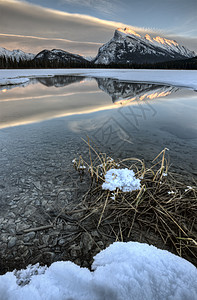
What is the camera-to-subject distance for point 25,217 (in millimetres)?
2094

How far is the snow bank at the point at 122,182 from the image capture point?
2.46 metres

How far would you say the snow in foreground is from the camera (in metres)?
1.00

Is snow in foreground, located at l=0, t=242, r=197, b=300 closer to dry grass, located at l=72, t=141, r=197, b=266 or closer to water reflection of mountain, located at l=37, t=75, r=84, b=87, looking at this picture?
dry grass, located at l=72, t=141, r=197, b=266

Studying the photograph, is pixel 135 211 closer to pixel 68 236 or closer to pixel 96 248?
pixel 96 248

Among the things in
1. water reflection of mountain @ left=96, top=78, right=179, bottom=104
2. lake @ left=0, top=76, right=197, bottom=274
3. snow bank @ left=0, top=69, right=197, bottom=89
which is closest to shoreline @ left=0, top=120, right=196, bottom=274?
lake @ left=0, top=76, right=197, bottom=274

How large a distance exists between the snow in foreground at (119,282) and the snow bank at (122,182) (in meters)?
1.17

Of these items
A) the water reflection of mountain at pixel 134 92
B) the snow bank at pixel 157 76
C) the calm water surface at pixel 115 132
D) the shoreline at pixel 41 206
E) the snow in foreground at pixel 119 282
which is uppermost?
the snow bank at pixel 157 76

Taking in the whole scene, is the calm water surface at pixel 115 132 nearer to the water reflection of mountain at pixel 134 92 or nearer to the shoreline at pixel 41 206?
the shoreline at pixel 41 206

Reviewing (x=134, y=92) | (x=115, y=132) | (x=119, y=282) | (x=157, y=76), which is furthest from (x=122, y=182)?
(x=157, y=76)

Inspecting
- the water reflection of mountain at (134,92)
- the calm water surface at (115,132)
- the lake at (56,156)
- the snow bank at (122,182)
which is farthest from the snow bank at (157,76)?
the snow bank at (122,182)

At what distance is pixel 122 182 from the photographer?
8.27 feet

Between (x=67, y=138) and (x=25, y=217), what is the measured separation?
2.89 meters

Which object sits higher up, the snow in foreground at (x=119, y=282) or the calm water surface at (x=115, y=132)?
the snow in foreground at (x=119, y=282)

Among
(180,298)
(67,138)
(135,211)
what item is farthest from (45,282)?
(67,138)
